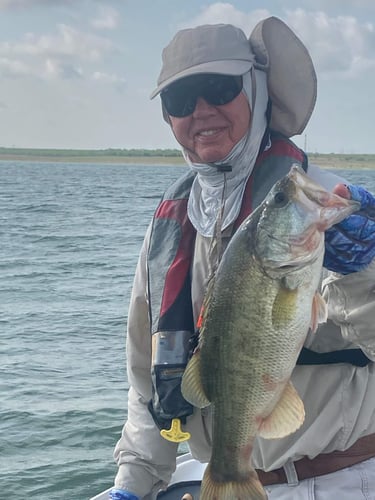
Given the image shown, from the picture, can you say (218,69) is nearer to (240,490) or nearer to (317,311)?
(317,311)

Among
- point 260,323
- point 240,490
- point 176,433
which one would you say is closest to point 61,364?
point 176,433

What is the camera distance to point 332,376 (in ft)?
11.8

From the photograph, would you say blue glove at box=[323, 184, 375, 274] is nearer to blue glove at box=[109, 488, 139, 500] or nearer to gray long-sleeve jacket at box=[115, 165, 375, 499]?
gray long-sleeve jacket at box=[115, 165, 375, 499]

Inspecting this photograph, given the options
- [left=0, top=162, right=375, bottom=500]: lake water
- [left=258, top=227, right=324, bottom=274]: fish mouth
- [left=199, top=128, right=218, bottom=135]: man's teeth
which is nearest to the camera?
[left=258, top=227, right=324, bottom=274]: fish mouth

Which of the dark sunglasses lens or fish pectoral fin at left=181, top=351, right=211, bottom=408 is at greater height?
the dark sunglasses lens

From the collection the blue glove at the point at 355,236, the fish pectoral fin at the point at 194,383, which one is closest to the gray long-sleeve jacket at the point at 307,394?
the blue glove at the point at 355,236

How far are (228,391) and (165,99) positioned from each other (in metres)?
1.51

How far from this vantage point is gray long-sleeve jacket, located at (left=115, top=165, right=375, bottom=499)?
3.28 m

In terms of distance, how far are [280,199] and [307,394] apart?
43.6 inches

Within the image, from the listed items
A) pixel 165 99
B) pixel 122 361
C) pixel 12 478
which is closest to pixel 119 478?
pixel 165 99

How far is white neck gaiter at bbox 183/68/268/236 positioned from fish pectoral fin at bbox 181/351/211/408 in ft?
2.74

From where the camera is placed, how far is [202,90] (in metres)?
3.79

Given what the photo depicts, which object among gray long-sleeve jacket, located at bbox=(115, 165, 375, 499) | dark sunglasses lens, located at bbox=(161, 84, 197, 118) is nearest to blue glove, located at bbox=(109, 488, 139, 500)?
gray long-sleeve jacket, located at bbox=(115, 165, 375, 499)

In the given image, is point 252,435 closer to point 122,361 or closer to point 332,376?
point 332,376
